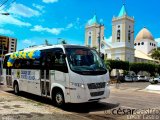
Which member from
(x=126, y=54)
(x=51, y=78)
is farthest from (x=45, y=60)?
(x=126, y=54)

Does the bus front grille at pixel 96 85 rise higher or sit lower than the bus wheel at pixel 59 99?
higher

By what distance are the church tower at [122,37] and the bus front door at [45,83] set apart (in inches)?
2711

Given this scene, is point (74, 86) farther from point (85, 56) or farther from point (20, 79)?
point (20, 79)

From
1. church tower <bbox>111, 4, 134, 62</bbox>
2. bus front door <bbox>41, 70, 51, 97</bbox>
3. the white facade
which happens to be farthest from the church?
bus front door <bbox>41, 70, 51, 97</bbox>

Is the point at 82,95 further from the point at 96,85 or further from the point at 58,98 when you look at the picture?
the point at 58,98

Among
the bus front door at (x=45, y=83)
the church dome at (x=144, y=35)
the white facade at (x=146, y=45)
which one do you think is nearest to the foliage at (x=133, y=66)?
the white facade at (x=146, y=45)

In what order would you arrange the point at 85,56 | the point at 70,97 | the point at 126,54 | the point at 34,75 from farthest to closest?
the point at 126,54
the point at 34,75
the point at 85,56
the point at 70,97

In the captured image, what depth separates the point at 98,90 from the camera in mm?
11383

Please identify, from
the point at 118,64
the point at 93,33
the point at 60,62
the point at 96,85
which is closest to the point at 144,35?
the point at 93,33

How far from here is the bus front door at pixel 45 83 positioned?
500 inches

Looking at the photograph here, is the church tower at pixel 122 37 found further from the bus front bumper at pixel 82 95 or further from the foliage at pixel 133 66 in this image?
the bus front bumper at pixel 82 95

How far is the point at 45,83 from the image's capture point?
1300cm

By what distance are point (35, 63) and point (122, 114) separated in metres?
5.86

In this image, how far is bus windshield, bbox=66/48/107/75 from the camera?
1124cm
